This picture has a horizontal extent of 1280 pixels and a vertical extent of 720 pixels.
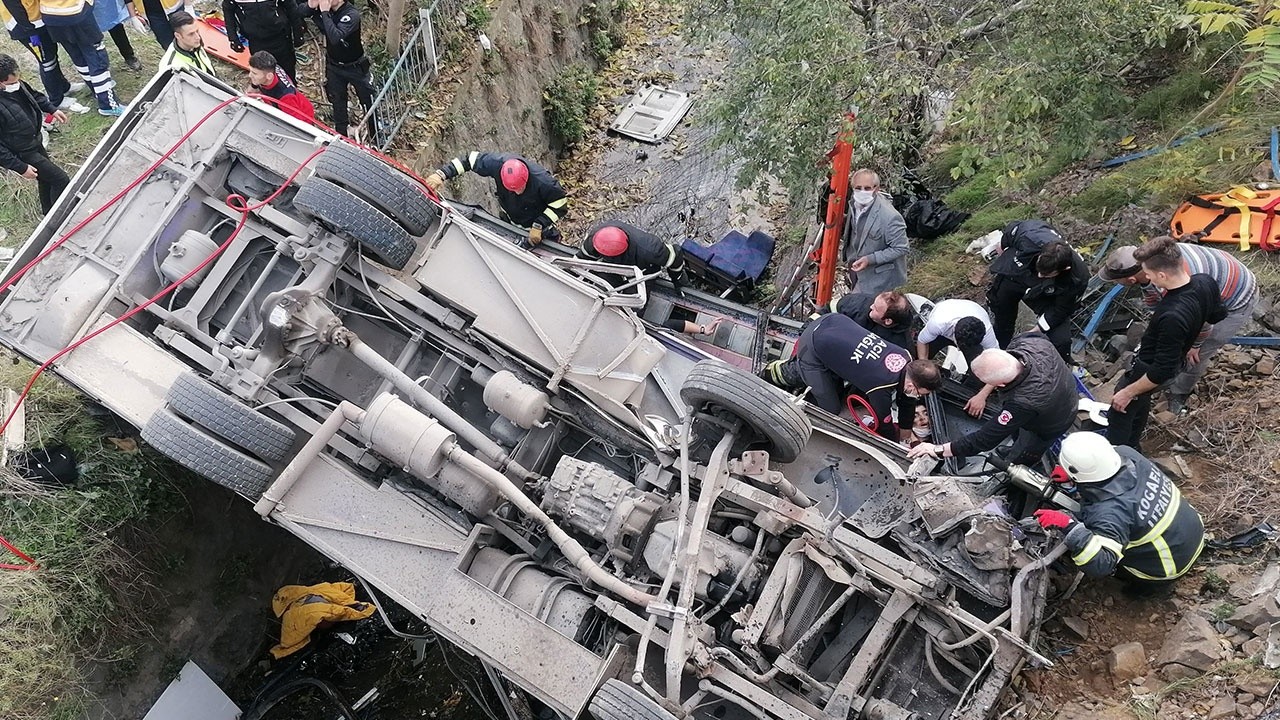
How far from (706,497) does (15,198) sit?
6461 mm

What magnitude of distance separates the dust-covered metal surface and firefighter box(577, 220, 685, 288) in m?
1.04

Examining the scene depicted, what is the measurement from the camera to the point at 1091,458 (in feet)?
13.1

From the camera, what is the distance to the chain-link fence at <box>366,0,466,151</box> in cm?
816

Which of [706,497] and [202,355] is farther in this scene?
[202,355]

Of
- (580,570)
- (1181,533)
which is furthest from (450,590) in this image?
(1181,533)

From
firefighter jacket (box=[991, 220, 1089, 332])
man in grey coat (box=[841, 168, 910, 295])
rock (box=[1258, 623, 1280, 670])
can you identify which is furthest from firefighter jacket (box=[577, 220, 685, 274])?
rock (box=[1258, 623, 1280, 670])

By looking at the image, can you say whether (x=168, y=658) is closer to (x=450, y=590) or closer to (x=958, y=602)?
(x=450, y=590)

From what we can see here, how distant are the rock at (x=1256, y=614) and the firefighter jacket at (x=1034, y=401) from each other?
3.63ft

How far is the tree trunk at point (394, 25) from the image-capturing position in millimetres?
8070

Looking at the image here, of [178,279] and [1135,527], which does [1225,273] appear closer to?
[1135,527]

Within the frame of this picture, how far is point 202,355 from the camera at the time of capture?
472 centimetres

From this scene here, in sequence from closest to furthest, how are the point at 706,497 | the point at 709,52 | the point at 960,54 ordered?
the point at 706,497
the point at 960,54
the point at 709,52

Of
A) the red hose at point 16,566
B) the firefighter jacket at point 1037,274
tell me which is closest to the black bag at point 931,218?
Answer: the firefighter jacket at point 1037,274

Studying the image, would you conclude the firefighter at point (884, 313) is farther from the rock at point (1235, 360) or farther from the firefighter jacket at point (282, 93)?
the firefighter jacket at point (282, 93)
